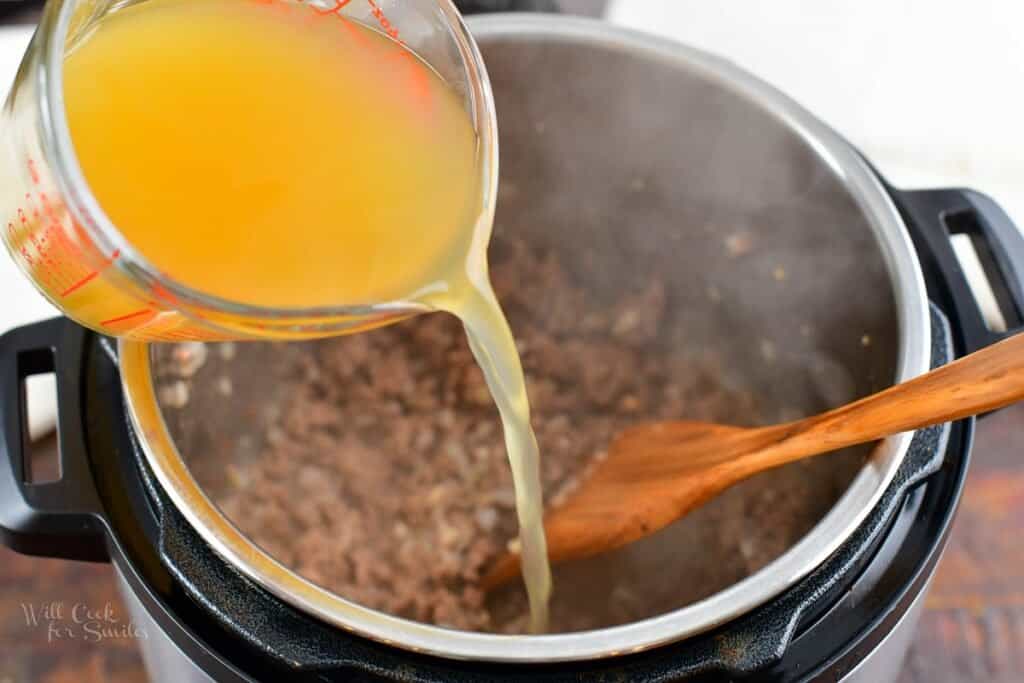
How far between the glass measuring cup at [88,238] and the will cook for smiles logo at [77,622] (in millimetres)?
599

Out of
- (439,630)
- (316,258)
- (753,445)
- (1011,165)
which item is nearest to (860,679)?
(753,445)

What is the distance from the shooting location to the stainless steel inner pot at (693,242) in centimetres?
81

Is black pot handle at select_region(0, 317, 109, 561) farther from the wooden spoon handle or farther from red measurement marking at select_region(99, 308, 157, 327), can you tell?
the wooden spoon handle

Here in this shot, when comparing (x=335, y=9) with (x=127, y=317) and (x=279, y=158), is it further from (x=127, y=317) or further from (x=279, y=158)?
(x=127, y=317)

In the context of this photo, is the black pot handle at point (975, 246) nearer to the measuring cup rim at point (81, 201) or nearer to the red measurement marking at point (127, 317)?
the measuring cup rim at point (81, 201)

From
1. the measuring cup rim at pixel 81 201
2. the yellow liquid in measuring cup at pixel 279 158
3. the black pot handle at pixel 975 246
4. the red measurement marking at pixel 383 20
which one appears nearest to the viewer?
the measuring cup rim at pixel 81 201

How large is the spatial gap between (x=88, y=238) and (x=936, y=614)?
1030mm

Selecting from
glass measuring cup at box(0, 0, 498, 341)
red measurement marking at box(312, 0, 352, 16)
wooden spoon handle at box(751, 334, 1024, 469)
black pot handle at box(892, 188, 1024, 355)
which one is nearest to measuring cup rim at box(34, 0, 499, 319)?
glass measuring cup at box(0, 0, 498, 341)

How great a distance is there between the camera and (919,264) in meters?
0.98

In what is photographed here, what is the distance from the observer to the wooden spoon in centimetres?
79

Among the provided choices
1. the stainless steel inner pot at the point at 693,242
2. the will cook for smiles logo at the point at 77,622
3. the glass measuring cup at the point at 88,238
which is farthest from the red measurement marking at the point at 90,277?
the will cook for smiles logo at the point at 77,622

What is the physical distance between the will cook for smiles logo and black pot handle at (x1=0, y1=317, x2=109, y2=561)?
385mm

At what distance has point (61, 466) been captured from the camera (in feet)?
2.98

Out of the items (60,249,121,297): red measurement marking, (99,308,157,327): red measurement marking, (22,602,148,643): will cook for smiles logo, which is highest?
(60,249,121,297): red measurement marking
